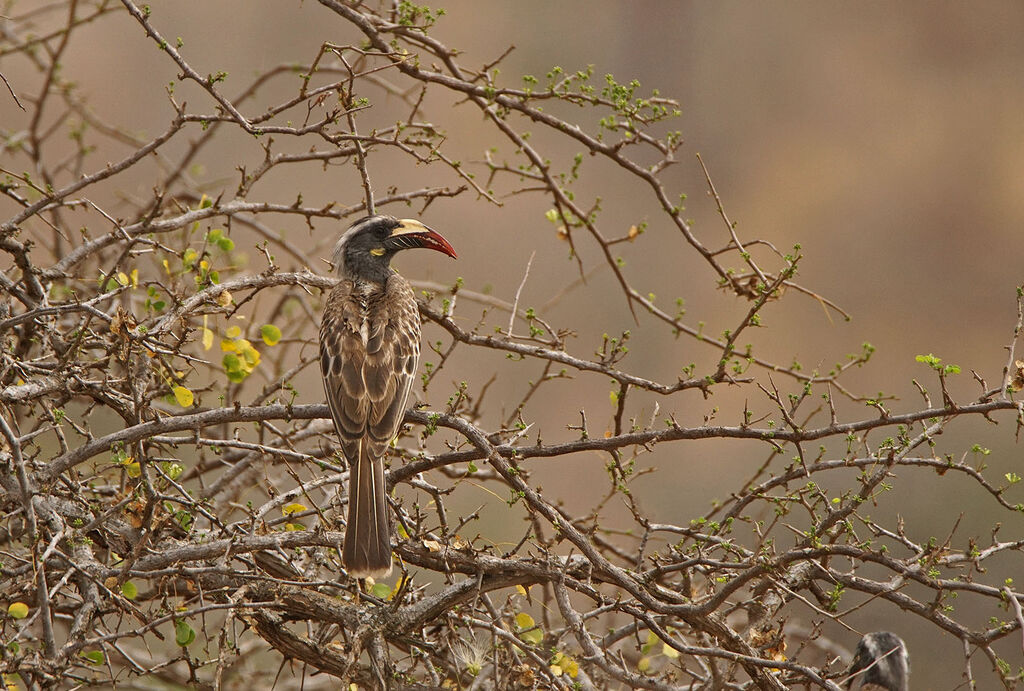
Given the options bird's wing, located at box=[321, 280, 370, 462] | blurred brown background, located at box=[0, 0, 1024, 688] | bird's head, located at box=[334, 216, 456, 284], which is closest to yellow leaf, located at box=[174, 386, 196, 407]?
bird's wing, located at box=[321, 280, 370, 462]

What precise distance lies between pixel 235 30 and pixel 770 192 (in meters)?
8.74

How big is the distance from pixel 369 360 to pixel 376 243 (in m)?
0.77

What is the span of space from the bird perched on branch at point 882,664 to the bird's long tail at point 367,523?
1505 mm

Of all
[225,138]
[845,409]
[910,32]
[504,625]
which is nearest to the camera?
[504,625]

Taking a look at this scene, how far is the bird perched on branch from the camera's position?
11.6ft

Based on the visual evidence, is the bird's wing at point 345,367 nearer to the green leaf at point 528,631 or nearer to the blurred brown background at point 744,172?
the green leaf at point 528,631

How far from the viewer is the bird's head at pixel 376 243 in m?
4.34

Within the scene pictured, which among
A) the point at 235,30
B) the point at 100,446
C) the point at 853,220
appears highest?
the point at 235,30

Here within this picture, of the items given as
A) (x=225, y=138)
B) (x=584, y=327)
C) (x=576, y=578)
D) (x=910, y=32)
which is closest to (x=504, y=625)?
(x=576, y=578)

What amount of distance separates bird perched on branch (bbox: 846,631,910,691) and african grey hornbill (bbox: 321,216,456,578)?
5.03 ft

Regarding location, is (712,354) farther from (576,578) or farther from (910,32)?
(576,578)

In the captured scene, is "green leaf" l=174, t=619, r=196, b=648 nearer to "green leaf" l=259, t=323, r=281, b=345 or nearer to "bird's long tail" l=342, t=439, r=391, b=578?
"bird's long tail" l=342, t=439, r=391, b=578

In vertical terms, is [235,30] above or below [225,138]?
above

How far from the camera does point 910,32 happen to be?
18531 mm
